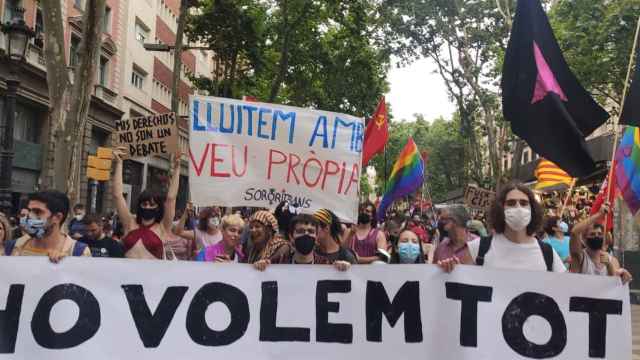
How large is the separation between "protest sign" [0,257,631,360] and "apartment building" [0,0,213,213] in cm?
1147

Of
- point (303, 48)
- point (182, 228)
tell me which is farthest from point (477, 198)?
point (303, 48)

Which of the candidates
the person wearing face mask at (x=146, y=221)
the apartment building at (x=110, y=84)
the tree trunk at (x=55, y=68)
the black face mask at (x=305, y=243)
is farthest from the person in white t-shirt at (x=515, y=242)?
the apartment building at (x=110, y=84)

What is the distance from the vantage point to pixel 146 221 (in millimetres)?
5152

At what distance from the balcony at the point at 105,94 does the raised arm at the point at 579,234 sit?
2474 centimetres

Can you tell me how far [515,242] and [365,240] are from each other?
3178mm

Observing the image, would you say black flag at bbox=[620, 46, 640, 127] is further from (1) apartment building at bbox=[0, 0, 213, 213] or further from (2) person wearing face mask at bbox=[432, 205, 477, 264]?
(1) apartment building at bbox=[0, 0, 213, 213]

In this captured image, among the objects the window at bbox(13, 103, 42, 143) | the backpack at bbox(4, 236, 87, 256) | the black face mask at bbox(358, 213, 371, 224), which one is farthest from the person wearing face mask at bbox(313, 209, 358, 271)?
the window at bbox(13, 103, 42, 143)

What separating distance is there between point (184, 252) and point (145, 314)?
1971mm

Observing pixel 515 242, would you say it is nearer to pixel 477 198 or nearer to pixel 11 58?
pixel 477 198

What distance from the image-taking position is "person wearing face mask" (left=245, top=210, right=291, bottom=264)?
5000mm

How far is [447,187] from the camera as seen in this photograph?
68250 mm

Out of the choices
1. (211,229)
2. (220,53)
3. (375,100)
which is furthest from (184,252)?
(375,100)

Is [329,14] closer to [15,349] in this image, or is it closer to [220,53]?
[220,53]

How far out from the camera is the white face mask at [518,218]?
13.9 ft
